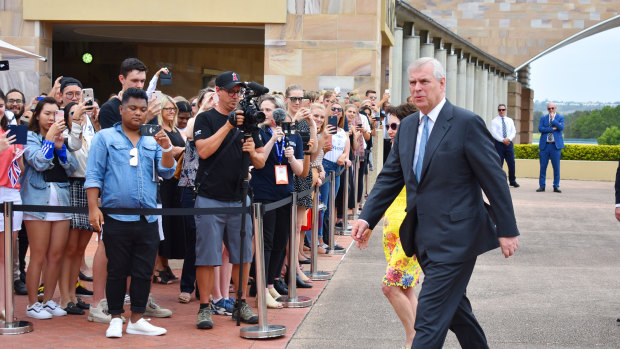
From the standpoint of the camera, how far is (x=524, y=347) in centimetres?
684

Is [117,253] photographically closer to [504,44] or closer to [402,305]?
[402,305]

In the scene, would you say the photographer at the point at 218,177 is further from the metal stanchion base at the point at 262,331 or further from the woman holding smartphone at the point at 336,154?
the woman holding smartphone at the point at 336,154

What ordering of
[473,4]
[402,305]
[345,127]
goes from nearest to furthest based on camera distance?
[402,305] → [345,127] → [473,4]

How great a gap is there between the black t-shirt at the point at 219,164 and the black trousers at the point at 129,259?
583mm

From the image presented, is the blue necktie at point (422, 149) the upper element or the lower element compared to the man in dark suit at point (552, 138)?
lower

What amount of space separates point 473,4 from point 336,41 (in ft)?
102

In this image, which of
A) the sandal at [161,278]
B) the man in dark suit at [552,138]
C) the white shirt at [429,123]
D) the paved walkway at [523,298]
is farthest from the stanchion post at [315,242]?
the man in dark suit at [552,138]

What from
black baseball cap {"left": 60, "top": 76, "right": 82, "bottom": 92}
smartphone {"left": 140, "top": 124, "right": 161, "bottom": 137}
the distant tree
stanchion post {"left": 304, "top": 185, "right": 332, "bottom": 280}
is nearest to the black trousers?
smartphone {"left": 140, "top": 124, "right": 161, "bottom": 137}

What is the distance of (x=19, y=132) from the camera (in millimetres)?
7238

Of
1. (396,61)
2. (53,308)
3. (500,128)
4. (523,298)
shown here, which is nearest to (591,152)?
(500,128)

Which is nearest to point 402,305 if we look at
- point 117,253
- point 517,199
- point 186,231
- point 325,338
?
point 325,338

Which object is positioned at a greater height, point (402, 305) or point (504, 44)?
point (504, 44)

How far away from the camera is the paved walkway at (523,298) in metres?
7.12

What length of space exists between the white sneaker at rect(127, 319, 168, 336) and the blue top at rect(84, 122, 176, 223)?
0.80m
